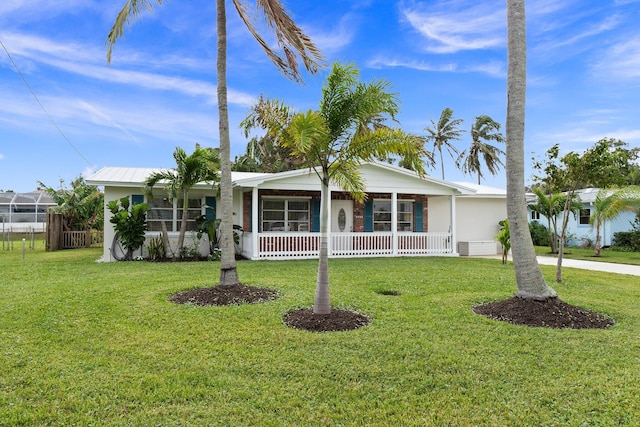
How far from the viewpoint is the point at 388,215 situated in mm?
16938

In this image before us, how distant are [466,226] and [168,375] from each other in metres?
16.3

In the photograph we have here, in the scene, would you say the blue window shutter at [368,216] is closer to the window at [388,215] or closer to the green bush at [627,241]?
the window at [388,215]

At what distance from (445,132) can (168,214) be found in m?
21.7

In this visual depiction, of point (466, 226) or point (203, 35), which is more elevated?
point (203, 35)

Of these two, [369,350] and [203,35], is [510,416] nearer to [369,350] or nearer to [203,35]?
[369,350]

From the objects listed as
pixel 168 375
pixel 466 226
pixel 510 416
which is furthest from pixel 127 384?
pixel 466 226

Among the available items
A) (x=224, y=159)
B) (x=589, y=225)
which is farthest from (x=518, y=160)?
(x=589, y=225)

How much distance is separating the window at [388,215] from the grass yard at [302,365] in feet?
30.4

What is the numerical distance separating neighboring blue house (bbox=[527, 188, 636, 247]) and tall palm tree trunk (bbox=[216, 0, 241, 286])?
652 inches

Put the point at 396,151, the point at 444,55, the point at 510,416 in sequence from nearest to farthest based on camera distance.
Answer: the point at 510,416
the point at 396,151
the point at 444,55

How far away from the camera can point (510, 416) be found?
10.4 feet

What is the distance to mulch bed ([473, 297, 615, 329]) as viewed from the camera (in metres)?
5.70

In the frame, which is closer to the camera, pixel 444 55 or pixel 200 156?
pixel 200 156

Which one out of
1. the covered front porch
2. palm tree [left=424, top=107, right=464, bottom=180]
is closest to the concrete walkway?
the covered front porch
